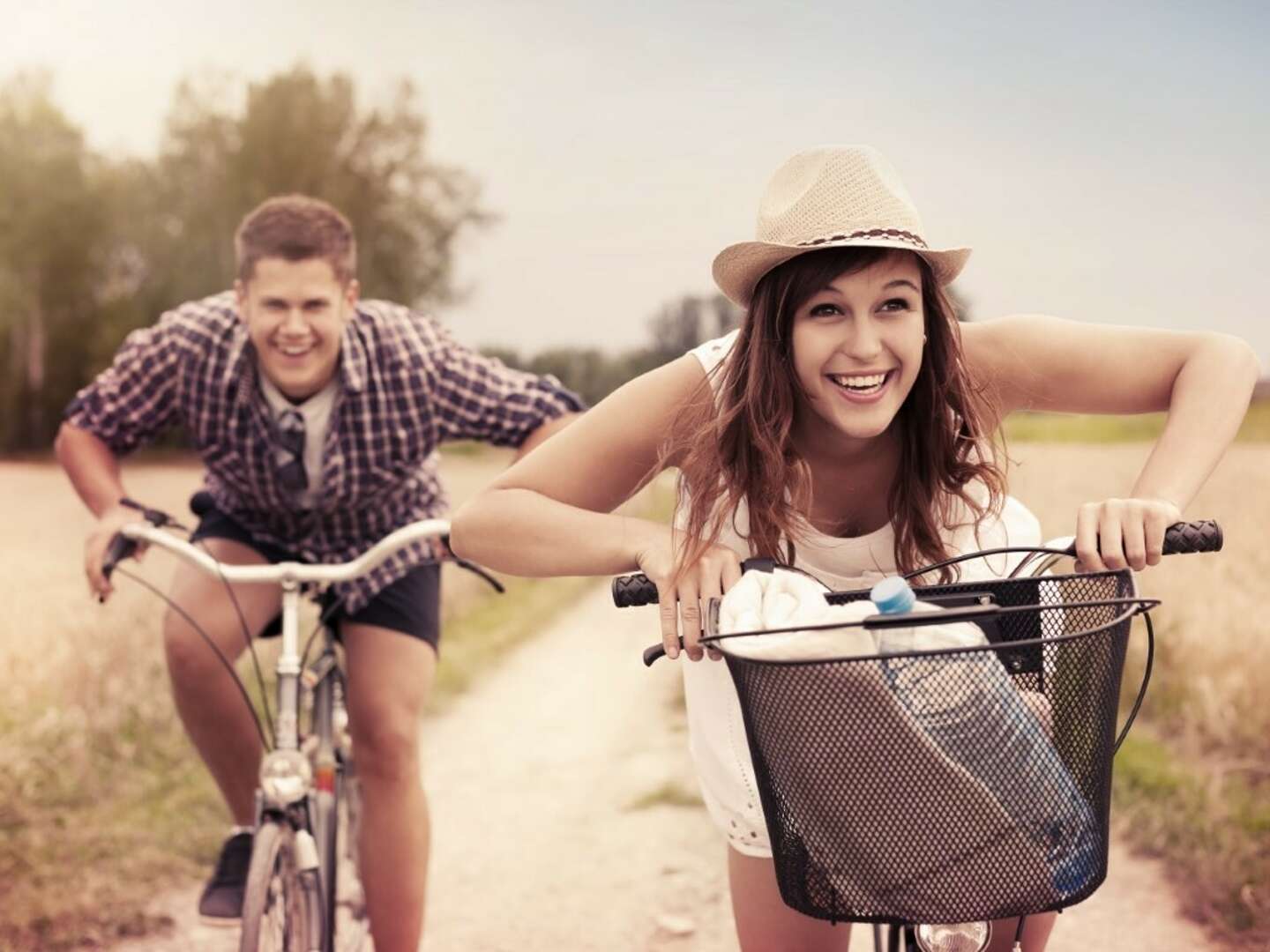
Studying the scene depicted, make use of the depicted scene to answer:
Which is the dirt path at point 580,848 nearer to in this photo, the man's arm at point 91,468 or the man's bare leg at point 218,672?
the man's bare leg at point 218,672

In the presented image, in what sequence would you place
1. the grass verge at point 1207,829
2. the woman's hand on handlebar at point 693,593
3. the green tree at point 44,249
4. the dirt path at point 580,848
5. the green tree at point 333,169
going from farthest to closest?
the green tree at point 333,169 → the green tree at point 44,249 → the dirt path at point 580,848 → the grass verge at point 1207,829 → the woman's hand on handlebar at point 693,593

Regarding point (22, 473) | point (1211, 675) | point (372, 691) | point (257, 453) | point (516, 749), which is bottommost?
point (22, 473)

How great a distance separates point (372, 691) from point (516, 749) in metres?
3.33

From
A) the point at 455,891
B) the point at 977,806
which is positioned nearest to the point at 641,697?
the point at 455,891

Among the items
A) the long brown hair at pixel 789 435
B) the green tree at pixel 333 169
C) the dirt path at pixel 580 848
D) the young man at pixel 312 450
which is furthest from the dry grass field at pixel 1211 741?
the green tree at pixel 333 169

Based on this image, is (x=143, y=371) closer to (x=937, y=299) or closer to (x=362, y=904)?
(x=362, y=904)

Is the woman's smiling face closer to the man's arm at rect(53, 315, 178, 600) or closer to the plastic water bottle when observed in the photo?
the plastic water bottle

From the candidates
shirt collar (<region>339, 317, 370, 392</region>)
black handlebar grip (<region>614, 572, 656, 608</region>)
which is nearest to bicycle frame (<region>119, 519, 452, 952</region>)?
shirt collar (<region>339, 317, 370, 392</region>)

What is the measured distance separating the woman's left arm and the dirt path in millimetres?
2397

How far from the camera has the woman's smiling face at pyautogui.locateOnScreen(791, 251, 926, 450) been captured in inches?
92.7

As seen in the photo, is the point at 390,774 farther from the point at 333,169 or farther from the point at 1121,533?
the point at 333,169

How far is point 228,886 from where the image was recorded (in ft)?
12.0

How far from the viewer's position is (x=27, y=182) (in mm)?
21625

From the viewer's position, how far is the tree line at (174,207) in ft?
64.8
